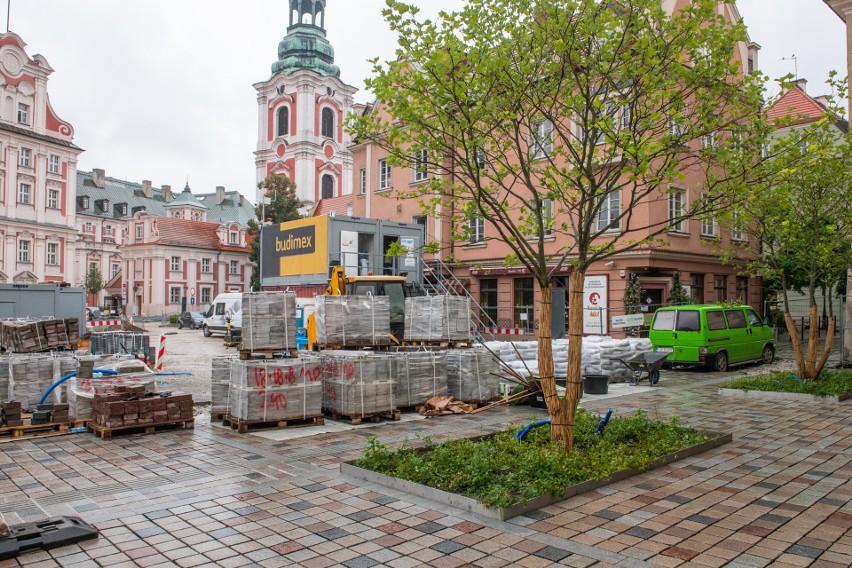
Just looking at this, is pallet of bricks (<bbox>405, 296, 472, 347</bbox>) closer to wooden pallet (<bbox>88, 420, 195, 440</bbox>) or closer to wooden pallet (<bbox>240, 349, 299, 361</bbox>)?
wooden pallet (<bbox>240, 349, 299, 361</bbox>)

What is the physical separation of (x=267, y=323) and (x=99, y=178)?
96317 mm

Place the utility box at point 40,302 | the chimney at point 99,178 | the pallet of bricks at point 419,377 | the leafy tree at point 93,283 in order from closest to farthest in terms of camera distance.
A: the pallet of bricks at point 419,377 → the utility box at point 40,302 → the leafy tree at point 93,283 → the chimney at point 99,178

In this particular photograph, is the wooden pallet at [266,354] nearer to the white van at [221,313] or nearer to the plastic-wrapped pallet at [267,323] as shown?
the plastic-wrapped pallet at [267,323]

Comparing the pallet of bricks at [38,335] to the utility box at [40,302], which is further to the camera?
the utility box at [40,302]

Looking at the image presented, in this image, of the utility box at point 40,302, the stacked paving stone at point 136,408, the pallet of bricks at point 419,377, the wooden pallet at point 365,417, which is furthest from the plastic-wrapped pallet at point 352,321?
the utility box at point 40,302

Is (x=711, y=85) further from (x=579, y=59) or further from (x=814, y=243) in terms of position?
(x=814, y=243)

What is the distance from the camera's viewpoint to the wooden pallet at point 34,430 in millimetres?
9547

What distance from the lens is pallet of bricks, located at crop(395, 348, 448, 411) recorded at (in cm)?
1147

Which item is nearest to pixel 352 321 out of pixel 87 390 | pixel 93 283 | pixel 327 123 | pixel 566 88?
pixel 87 390

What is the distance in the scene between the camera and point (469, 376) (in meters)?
12.1

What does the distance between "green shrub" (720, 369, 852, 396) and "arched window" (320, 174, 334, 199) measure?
214 ft

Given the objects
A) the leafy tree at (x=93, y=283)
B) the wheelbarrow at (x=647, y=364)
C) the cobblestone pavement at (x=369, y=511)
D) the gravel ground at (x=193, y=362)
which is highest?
the leafy tree at (x=93, y=283)

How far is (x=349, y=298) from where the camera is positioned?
11.9 meters

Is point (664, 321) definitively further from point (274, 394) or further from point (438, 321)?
point (274, 394)
